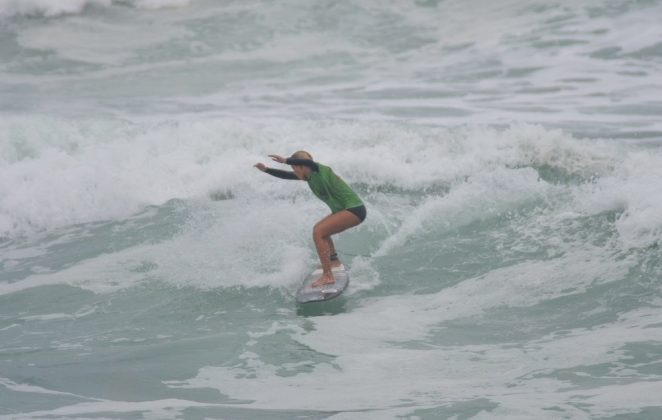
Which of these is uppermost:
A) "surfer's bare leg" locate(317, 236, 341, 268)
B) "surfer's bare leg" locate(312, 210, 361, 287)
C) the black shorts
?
the black shorts

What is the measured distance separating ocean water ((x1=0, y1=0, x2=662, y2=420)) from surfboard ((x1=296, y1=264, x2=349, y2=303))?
14 cm

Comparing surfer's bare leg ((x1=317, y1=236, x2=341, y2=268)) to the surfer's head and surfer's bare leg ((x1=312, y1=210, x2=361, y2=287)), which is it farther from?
the surfer's head

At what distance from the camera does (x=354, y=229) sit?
10055mm

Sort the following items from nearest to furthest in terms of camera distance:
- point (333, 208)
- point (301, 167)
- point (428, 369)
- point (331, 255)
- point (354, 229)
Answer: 1. point (428, 369)
2. point (301, 167)
3. point (333, 208)
4. point (331, 255)
5. point (354, 229)

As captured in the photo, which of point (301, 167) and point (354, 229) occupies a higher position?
point (301, 167)

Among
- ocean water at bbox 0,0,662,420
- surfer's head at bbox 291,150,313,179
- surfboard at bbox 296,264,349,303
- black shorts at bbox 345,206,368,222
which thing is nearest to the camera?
ocean water at bbox 0,0,662,420

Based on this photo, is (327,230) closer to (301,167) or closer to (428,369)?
(301,167)

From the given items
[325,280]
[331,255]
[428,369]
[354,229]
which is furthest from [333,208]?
[428,369]

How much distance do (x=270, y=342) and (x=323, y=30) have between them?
14.8m

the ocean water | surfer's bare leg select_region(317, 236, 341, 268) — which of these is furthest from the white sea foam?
surfer's bare leg select_region(317, 236, 341, 268)

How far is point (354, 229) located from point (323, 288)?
1974 mm

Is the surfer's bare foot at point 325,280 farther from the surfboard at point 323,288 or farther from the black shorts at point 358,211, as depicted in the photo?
the black shorts at point 358,211

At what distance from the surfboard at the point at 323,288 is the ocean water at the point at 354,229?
141 mm

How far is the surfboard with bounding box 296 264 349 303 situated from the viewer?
26.6ft
